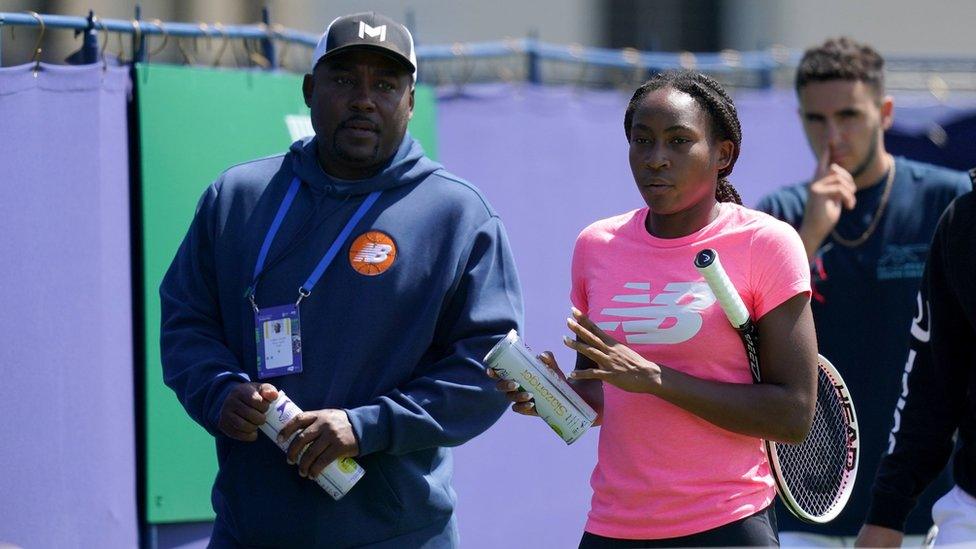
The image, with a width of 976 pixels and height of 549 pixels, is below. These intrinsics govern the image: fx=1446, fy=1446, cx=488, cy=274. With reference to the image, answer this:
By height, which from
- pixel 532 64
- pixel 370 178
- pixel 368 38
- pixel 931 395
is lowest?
pixel 931 395

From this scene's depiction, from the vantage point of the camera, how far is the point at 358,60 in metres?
3.84

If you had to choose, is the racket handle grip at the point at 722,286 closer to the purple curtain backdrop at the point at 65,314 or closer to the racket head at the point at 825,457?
the racket head at the point at 825,457

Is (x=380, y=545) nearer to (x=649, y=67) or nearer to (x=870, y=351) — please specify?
(x=870, y=351)

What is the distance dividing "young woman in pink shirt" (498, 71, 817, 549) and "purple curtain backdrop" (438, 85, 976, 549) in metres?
2.78

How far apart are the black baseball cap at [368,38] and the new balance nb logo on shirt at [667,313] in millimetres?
979

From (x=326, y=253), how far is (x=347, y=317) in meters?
0.18

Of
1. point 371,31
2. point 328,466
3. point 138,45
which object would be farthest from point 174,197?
point 328,466

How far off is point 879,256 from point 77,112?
3.09 meters

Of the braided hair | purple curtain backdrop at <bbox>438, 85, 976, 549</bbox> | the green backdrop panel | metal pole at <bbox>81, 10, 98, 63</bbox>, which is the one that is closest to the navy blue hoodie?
the braided hair

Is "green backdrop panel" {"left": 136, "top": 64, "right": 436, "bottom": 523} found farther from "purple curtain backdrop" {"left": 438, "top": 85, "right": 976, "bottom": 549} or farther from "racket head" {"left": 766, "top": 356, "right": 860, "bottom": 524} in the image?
"racket head" {"left": 766, "top": 356, "right": 860, "bottom": 524}

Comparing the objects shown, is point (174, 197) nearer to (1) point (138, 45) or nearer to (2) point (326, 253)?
(1) point (138, 45)

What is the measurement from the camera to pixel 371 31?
150 inches

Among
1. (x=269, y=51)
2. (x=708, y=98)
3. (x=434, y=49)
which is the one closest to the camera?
(x=708, y=98)

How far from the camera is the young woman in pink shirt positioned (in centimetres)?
322
